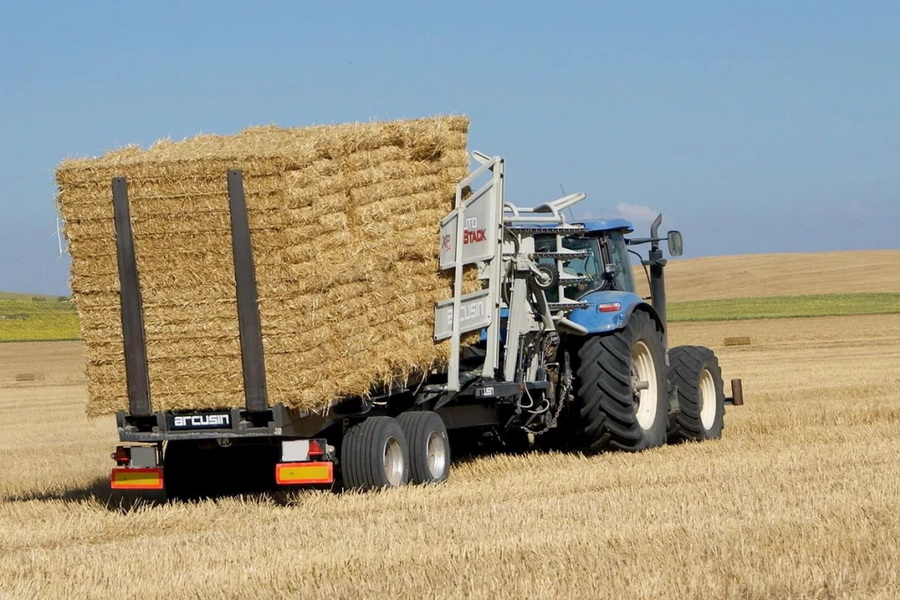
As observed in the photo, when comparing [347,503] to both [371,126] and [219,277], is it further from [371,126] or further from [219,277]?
[371,126]

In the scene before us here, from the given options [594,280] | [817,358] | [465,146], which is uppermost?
[465,146]

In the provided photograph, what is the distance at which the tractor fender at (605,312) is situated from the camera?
12.1 metres

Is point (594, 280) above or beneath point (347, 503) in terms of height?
above

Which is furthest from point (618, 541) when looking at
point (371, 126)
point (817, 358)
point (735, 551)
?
point (817, 358)

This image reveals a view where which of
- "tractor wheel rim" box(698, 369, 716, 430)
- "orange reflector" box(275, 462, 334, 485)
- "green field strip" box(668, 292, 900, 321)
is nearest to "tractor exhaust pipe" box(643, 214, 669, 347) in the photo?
"tractor wheel rim" box(698, 369, 716, 430)

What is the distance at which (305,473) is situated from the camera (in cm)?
936

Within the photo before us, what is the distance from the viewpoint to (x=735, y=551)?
643cm

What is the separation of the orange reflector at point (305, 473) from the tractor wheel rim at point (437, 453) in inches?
52.7

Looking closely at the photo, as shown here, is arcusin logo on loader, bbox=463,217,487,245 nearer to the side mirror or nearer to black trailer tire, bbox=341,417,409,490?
black trailer tire, bbox=341,417,409,490

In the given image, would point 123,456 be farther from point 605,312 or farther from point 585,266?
point 585,266

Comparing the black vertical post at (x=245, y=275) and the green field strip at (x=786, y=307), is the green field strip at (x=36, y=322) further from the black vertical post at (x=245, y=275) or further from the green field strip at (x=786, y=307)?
the black vertical post at (x=245, y=275)

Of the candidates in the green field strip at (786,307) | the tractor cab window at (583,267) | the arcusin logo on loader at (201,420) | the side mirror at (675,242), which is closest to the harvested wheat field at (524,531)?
the arcusin logo on loader at (201,420)

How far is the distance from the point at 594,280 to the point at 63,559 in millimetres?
6431

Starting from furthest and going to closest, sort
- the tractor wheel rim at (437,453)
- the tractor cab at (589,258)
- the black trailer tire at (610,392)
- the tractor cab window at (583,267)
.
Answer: the tractor cab window at (583,267), the tractor cab at (589,258), the black trailer tire at (610,392), the tractor wheel rim at (437,453)
